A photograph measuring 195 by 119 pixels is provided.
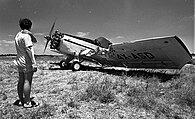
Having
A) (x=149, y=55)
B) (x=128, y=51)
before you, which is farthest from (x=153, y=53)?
(x=128, y=51)

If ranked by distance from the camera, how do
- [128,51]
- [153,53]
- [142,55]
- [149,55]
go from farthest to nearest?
[128,51] < [142,55] < [149,55] < [153,53]

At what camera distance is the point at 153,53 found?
20.9ft

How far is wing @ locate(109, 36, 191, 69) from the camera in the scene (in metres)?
5.38

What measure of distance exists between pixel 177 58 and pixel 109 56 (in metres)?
3.77

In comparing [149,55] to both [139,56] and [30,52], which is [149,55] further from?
[30,52]

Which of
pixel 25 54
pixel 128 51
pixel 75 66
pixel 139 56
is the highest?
pixel 128 51

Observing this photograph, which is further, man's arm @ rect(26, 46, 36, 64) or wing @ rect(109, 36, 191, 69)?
wing @ rect(109, 36, 191, 69)

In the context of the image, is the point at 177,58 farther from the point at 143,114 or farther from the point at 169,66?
the point at 143,114

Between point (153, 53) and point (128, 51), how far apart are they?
126 cm

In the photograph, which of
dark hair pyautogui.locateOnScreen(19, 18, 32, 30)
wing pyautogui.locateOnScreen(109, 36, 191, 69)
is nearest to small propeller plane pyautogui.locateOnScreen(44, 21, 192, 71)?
wing pyautogui.locateOnScreen(109, 36, 191, 69)

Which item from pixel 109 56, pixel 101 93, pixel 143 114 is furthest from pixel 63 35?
pixel 143 114

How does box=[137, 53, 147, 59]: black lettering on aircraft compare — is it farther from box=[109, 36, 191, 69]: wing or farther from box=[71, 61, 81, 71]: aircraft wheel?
box=[71, 61, 81, 71]: aircraft wheel

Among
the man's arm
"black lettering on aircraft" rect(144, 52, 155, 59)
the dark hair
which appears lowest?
the man's arm

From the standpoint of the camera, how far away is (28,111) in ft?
8.77
